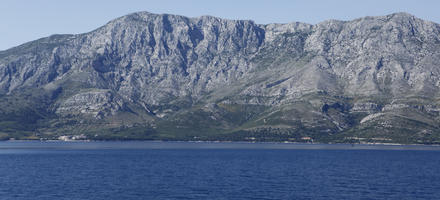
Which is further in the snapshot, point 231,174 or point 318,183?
point 231,174

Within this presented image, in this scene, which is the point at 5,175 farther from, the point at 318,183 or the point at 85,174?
the point at 318,183

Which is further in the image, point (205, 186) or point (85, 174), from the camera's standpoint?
point (85, 174)

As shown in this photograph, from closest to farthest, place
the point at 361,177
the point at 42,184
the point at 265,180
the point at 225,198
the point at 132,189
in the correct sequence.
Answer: the point at 225,198, the point at 132,189, the point at 42,184, the point at 265,180, the point at 361,177

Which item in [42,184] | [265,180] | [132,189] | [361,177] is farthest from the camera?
[361,177]

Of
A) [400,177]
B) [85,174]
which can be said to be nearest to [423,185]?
[400,177]

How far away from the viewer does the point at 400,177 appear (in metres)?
194

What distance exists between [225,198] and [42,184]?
60660 millimetres

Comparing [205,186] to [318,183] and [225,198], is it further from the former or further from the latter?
[318,183]

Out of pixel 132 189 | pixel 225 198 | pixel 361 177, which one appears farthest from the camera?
pixel 361 177

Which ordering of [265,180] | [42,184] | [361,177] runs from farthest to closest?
[361,177], [265,180], [42,184]

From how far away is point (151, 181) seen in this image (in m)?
172

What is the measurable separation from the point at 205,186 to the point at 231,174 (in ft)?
127

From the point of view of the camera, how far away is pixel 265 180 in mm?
177125

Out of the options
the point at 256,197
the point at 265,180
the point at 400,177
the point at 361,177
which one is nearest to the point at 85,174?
the point at 265,180
